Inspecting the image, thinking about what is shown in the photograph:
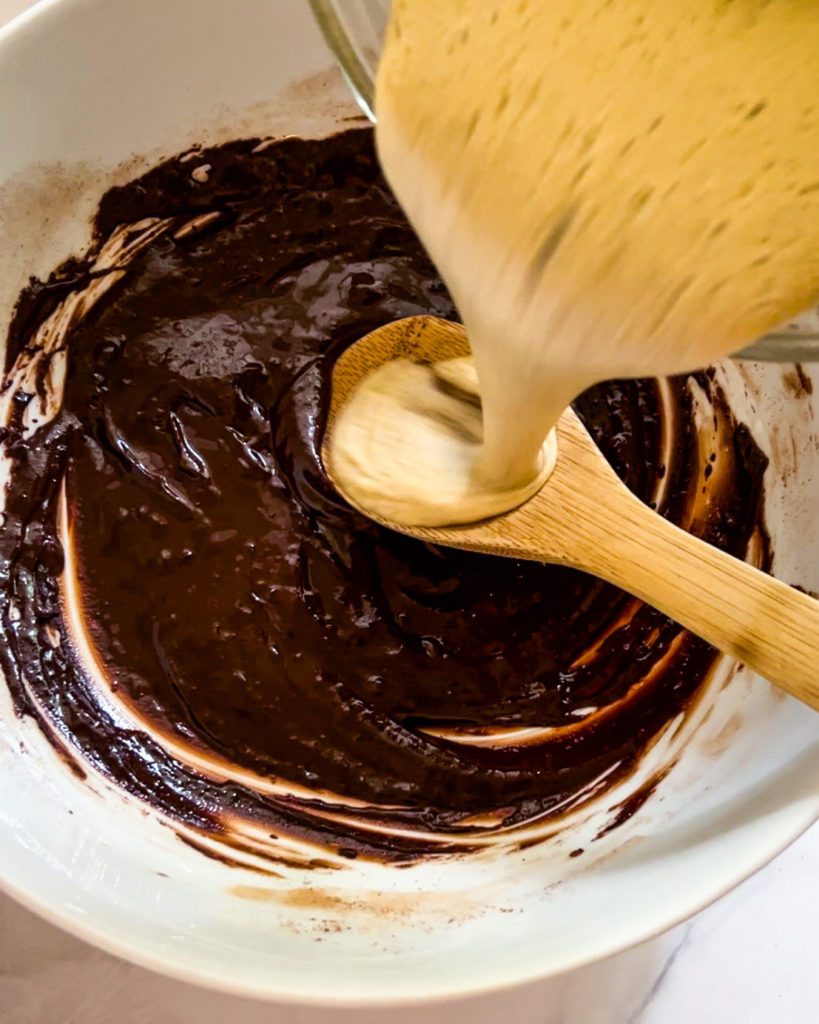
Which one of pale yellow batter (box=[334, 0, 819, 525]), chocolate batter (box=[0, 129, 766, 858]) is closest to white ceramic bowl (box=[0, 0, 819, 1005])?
chocolate batter (box=[0, 129, 766, 858])

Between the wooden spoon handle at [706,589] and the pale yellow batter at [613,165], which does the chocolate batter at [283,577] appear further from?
the pale yellow batter at [613,165]

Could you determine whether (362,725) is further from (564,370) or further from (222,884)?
(564,370)

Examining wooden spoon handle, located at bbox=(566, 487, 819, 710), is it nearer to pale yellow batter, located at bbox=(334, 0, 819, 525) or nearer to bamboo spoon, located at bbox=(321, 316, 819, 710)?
bamboo spoon, located at bbox=(321, 316, 819, 710)

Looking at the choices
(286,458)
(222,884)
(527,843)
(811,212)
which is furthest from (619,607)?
(811,212)

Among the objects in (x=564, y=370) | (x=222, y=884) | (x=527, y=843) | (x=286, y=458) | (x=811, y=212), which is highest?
(x=811, y=212)

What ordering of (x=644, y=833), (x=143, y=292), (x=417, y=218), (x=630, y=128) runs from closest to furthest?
1. (x=630, y=128)
2. (x=417, y=218)
3. (x=644, y=833)
4. (x=143, y=292)

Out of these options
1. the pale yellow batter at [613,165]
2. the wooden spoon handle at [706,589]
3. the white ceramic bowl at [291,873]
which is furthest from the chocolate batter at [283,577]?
the pale yellow batter at [613,165]
